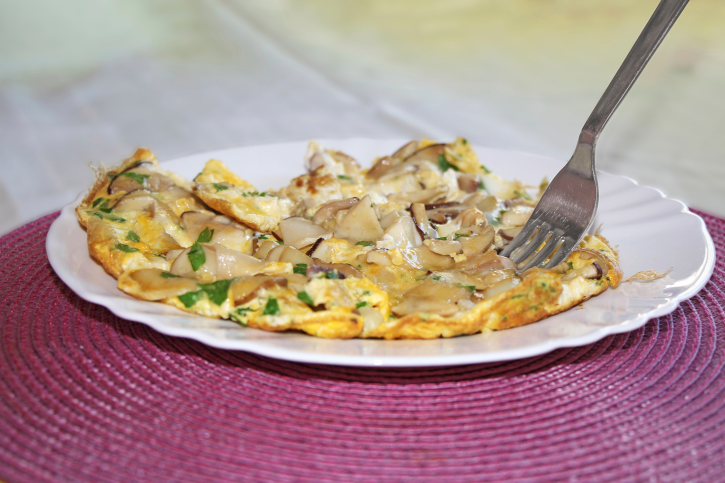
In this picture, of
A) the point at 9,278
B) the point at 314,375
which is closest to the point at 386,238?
the point at 314,375

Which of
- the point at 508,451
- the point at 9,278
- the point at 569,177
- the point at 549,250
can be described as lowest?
the point at 9,278

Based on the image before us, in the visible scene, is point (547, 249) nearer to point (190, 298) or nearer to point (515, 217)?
point (515, 217)

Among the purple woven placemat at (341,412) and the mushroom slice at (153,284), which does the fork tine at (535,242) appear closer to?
the purple woven placemat at (341,412)

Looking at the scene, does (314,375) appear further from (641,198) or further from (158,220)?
(641,198)

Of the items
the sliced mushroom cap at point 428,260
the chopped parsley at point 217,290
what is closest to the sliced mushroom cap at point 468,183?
the sliced mushroom cap at point 428,260

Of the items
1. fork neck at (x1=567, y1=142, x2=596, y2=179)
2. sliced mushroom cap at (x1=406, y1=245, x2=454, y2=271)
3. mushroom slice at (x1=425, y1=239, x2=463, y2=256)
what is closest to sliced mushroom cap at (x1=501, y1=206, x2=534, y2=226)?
fork neck at (x1=567, y1=142, x2=596, y2=179)

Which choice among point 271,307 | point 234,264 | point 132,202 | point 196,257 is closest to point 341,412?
point 271,307

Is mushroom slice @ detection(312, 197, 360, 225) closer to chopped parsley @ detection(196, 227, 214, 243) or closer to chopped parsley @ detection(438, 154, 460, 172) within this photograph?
chopped parsley @ detection(196, 227, 214, 243)
